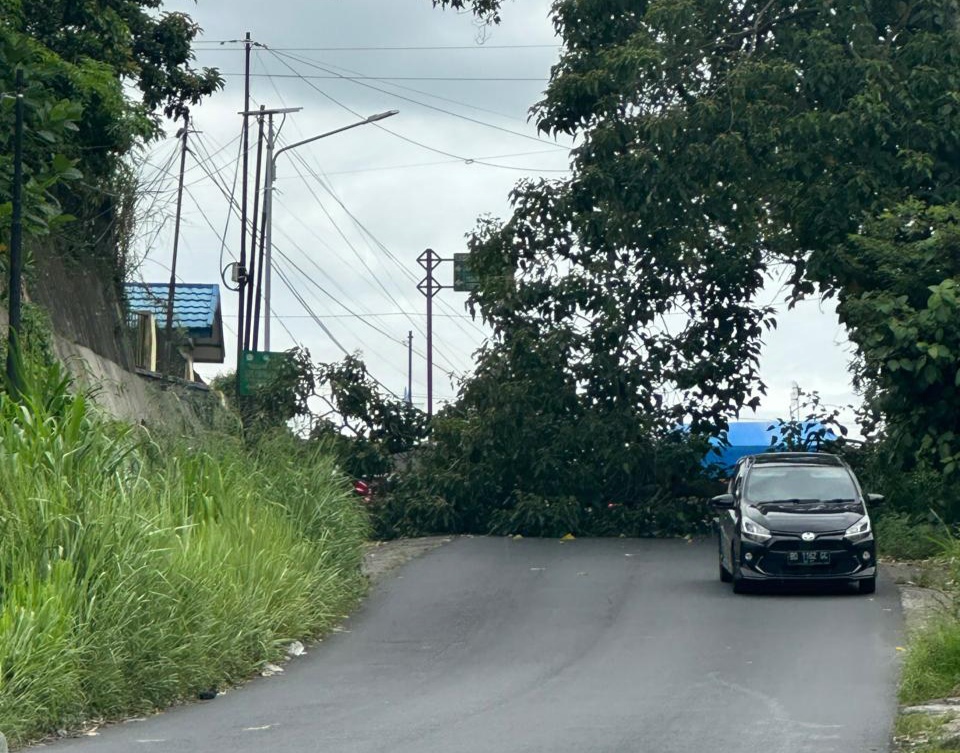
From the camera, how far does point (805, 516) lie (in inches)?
795

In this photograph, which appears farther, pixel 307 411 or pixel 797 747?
pixel 307 411

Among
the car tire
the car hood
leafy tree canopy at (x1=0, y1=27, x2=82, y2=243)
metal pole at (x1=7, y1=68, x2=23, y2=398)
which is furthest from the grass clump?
leafy tree canopy at (x1=0, y1=27, x2=82, y2=243)

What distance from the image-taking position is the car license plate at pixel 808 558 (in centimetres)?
1983

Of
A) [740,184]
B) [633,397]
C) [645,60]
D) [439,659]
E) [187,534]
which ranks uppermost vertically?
[645,60]

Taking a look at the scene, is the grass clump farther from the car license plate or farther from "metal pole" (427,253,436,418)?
"metal pole" (427,253,436,418)

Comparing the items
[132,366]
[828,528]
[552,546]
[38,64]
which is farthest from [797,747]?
[132,366]

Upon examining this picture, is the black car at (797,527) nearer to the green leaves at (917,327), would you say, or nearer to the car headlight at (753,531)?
the car headlight at (753,531)

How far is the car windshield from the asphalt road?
1.29 m

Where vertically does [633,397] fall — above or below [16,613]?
above

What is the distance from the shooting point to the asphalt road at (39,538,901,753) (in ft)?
36.5

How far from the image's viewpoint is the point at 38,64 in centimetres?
2100

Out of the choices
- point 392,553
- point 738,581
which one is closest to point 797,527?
point 738,581

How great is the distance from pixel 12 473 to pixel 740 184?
1769cm

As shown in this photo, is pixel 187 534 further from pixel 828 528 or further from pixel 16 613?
pixel 828 528
